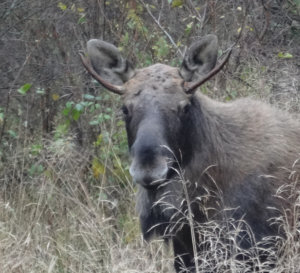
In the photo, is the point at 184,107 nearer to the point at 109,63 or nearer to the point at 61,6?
the point at 109,63

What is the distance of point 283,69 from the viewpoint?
28.7 feet

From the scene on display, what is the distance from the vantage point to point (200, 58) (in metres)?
5.62

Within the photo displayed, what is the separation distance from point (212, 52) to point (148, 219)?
124cm

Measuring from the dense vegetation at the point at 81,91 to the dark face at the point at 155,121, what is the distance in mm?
1351

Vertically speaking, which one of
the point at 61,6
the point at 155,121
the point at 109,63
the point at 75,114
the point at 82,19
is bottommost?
the point at 75,114

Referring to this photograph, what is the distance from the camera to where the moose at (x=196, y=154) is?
17.5ft

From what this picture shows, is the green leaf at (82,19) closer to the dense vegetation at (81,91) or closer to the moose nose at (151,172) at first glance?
the dense vegetation at (81,91)

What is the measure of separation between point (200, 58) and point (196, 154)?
2.18ft

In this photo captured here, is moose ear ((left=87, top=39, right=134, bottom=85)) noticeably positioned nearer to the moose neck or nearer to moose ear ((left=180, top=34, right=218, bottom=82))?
moose ear ((left=180, top=34, right=218, bottom=82))

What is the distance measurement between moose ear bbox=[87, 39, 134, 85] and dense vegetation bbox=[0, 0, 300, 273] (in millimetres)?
1215

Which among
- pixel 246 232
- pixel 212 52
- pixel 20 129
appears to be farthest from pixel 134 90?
pixel 20 129

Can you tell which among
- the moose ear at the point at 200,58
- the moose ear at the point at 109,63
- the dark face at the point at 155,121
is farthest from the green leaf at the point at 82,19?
the moose ear at the point at 200,58

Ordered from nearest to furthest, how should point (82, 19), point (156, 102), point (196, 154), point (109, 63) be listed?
1. point (156, 102)
2. point (196, 154)
3. point (109, 63)
4. point (82, 19)

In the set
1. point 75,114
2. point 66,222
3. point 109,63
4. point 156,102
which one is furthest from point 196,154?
point 75,114
